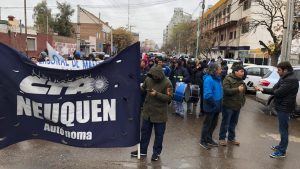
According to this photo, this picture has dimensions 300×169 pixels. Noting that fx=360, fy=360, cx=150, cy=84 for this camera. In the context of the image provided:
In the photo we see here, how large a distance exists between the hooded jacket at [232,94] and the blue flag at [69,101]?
2200 mm

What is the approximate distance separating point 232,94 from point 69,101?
3.24m

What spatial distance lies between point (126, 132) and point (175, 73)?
19.5ft

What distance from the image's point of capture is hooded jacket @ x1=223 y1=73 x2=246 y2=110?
7051mm

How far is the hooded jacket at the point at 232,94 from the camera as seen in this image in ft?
23.1

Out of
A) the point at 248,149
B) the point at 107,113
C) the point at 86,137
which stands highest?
the point at 107,113

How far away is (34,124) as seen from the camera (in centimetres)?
537

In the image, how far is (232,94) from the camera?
7012 millimetres

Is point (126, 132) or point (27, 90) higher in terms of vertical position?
point (27, 90)

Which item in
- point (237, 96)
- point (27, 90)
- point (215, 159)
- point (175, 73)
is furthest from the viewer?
point (175, 73)

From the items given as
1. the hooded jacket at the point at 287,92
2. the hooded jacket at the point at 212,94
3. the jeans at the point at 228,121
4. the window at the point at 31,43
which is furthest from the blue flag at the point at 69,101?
the window at the point at 31,43

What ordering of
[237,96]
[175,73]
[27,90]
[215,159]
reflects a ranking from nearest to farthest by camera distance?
Result: [27,90] < [215,159] < [237,96] < [175,73]

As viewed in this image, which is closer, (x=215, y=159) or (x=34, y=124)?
(x=34, y=124)

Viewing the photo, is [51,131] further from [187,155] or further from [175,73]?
[175,73]

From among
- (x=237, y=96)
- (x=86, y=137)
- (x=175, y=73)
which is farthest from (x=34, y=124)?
(x=175, y=73)
